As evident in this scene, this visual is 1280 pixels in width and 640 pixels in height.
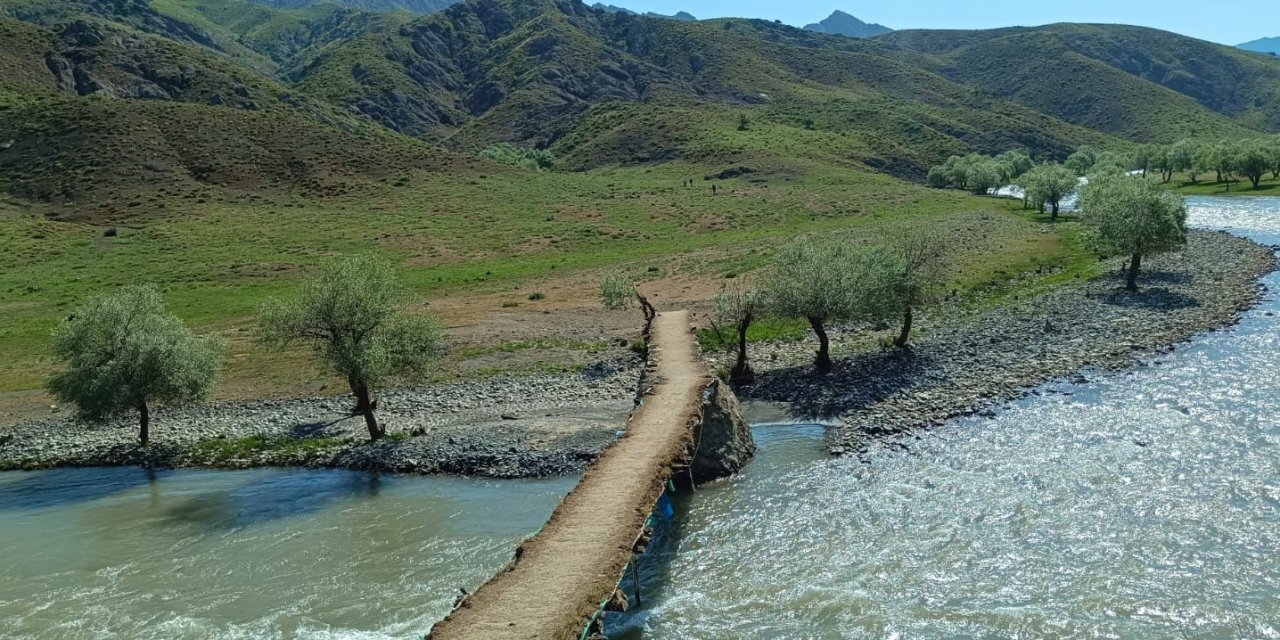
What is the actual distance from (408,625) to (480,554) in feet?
14.9

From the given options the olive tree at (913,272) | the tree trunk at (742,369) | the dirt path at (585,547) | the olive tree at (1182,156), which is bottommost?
the dirt path at (585,547)

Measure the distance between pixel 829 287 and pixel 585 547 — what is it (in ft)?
90.5

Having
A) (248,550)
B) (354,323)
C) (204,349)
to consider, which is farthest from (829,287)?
(204,349)

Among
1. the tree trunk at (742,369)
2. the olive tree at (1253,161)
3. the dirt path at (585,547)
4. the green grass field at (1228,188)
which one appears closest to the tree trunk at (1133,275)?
the tree trunk at (742,369)

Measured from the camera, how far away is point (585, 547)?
77.6ft

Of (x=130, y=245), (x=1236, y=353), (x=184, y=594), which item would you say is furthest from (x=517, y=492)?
(x=130, y=245)

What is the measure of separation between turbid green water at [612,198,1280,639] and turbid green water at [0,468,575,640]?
722 centimetres

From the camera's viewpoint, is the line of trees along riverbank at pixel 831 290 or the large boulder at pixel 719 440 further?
the line of trees along riverbank at pixel 831 290

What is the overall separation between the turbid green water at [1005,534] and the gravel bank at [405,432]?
9.19m

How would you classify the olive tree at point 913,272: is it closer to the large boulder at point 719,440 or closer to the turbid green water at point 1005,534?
the turbid green water at point 1005,534

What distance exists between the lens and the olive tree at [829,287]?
1836 inches

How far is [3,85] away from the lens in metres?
150

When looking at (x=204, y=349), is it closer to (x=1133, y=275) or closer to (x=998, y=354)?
(x=998, y=354)

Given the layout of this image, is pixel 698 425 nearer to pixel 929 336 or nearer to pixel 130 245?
pixel 929 336
